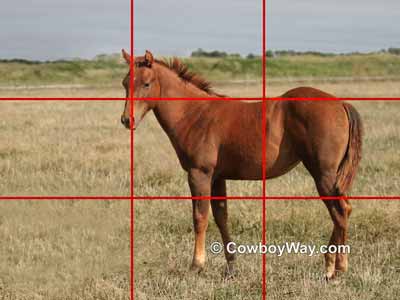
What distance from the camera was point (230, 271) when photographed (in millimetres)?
6844

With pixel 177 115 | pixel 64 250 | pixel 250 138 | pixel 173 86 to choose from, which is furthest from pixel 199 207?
pixel 64 250

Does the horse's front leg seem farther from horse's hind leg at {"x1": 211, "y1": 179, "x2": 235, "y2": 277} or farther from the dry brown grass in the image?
the dry brown grass

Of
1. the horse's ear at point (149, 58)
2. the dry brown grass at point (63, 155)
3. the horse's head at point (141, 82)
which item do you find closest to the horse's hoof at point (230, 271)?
the horse's head at point (141, 82)

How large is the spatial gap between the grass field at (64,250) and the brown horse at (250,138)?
3.47ft

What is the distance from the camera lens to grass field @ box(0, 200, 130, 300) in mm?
6426

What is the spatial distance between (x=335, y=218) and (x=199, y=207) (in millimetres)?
1414

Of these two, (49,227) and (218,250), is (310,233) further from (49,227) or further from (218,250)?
(49,227)

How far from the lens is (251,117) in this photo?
22.4 feet

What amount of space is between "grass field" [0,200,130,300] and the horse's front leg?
0.79 metres

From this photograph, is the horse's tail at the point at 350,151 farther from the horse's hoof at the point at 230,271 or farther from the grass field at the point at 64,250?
the grass field at the point at 64,250

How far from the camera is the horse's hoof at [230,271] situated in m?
6.76

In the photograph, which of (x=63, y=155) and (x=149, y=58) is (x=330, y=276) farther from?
(x=63, y=155)

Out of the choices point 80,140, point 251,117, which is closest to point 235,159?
point 251,117

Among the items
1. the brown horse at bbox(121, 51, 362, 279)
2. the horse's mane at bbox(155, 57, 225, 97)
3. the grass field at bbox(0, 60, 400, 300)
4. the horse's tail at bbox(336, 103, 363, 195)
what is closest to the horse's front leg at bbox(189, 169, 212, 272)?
the brown horse at bbox(121, 51, 362, 279)
